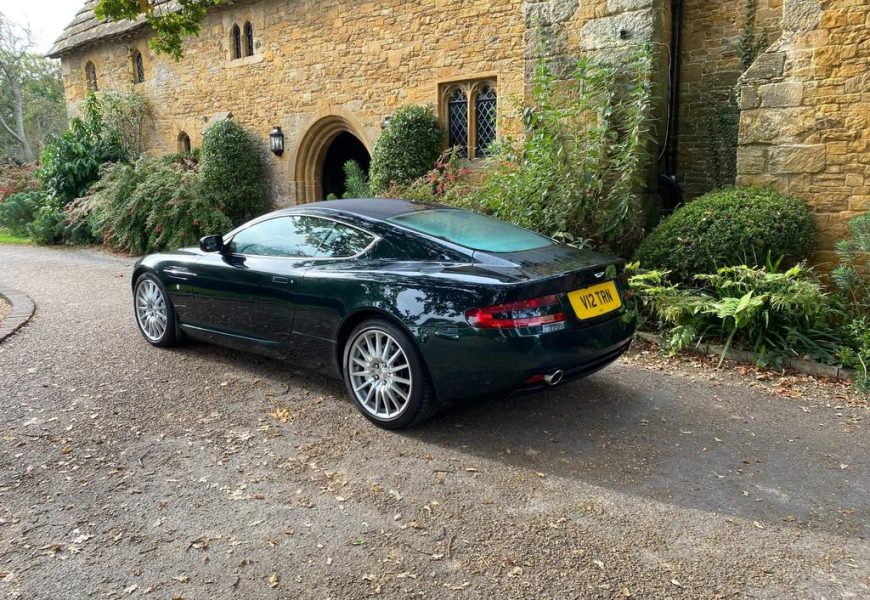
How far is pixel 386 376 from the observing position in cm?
387

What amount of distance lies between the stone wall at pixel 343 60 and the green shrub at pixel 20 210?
10.8 feet

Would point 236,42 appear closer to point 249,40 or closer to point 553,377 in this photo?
point 249,40

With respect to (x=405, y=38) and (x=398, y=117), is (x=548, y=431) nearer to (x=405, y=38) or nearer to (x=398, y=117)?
(x=398, y=117)

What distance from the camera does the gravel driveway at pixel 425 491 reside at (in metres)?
2.54

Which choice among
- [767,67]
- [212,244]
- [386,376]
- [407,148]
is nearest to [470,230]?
[386,376]

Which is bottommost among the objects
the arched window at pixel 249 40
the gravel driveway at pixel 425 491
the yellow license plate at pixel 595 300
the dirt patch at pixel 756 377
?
the dirt patch at pixel 756 377

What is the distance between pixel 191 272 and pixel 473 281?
8.81 feet

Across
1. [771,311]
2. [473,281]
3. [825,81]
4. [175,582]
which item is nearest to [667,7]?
[825,81]

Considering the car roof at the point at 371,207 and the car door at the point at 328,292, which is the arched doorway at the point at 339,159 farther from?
the car door at the point at 328,292

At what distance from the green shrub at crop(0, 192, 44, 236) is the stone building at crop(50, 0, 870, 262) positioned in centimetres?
326

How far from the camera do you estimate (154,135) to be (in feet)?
58.0

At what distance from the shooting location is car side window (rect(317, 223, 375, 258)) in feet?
13.7

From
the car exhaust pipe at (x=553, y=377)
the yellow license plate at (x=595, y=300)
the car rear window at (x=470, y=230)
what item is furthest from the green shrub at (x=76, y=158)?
the car exhaust pipe at (x=553, y=377)

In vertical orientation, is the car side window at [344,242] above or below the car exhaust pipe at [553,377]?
above
